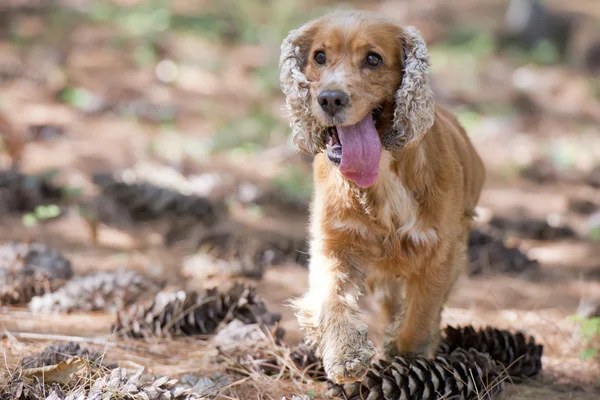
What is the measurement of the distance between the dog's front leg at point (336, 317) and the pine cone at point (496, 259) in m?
2.56

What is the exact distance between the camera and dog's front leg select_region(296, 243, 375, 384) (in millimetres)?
3418

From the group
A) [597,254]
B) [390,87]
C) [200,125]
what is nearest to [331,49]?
[390,87]

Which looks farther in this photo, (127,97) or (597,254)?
(127,97)

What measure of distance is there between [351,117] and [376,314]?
242 cm

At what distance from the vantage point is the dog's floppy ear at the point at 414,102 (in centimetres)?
352

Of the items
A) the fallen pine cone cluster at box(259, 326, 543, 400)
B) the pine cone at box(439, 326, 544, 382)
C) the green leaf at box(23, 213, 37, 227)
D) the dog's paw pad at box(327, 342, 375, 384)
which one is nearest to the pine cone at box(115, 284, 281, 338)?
the fallen pine cone cluster at box(259, 326, 543, 400)

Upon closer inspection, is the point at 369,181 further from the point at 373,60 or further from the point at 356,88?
the point at 373,60

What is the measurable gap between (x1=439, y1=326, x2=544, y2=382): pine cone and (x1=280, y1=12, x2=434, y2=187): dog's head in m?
1.26

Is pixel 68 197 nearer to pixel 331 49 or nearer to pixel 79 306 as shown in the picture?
pixel 79 306

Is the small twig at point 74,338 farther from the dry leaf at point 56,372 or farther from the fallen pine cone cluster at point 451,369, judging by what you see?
the fallen pine cone cluster at point 451,369

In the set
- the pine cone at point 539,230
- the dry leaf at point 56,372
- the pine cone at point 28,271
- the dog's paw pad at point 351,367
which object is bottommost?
the pine cone at point 539,230

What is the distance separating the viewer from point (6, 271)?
507 cm

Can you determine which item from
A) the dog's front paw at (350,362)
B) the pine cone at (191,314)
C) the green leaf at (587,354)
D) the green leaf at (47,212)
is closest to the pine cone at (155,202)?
the green leaf at (47,212)

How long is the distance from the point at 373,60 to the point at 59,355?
2247 millimetres
